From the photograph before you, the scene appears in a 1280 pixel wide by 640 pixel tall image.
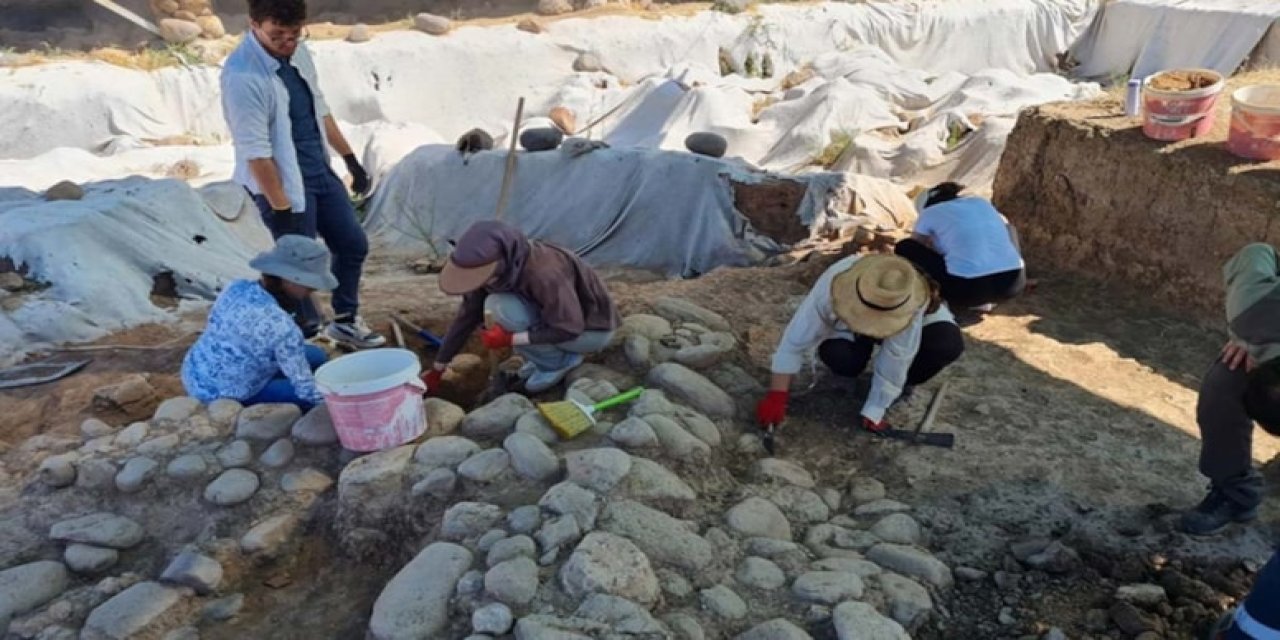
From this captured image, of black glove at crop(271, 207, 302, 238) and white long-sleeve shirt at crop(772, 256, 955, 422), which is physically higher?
black glove at crop(271, 207, 302, 238)

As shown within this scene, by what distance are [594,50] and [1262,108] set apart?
32.9 feet

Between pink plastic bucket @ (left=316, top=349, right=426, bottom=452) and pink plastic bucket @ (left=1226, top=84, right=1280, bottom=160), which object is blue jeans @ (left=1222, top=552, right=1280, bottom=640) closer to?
pink plastic bucket @ (left=316, top=349, right=426, bottom=452)

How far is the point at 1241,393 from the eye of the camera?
8.65 ft

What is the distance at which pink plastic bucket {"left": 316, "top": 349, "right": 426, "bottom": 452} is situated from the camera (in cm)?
283

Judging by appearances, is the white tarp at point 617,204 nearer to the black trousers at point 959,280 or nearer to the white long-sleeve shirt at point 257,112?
the black trousers at point 959,280

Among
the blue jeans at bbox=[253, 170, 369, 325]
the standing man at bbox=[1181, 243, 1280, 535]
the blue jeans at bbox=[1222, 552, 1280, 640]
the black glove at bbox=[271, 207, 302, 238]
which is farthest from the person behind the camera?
the blue jeans at bbox=[253, 170, 369, 325]

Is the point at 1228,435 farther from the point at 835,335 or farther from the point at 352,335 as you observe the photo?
the point at 352,335

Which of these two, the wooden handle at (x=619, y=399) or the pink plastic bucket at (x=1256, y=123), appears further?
the pink plastic bucket at (x=1256, y=123)

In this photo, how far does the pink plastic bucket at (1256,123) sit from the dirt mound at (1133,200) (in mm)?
75

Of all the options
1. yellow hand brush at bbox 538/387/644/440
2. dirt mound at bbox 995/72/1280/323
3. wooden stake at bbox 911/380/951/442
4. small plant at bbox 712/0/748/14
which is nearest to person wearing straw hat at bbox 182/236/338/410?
yellow hand brush at bbox 538/387/644/440

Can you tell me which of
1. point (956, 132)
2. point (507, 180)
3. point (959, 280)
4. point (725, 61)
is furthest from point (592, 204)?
point (725, 61)

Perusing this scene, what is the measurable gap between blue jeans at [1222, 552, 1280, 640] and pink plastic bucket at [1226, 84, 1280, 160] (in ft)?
10.2

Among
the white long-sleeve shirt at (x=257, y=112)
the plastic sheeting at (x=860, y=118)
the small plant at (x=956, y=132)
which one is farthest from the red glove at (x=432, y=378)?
the small plant at (x=956, y=132)

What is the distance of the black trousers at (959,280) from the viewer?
4086mm
